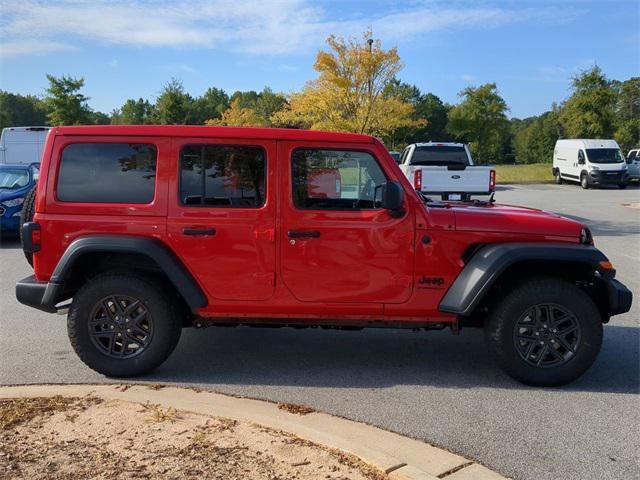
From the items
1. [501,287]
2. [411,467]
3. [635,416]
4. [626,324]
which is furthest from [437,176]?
[411,467]

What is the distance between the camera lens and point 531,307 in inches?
176

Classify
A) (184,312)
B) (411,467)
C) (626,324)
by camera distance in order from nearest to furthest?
(411,467) < (184,312) < (626,324)

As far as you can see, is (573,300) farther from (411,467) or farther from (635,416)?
(411,467)

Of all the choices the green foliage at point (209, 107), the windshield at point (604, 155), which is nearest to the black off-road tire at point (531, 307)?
the windshield at point (604, 155)

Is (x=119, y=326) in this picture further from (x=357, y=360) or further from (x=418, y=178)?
(x=418, y=178)

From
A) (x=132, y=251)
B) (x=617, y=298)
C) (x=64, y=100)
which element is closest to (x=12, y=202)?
(x=132, y=251)

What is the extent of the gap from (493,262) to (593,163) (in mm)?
27780

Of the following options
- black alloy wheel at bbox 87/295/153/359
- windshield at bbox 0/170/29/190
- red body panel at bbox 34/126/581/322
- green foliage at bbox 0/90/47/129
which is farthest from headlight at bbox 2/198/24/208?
green foliage at bbox 0/90/47/129

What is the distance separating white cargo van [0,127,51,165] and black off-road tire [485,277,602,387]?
64.2 feet

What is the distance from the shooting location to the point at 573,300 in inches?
175

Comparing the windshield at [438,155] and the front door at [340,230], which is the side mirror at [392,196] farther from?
the windshield at [438,155]

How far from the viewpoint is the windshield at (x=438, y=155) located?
14.3 meters

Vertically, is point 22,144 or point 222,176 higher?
point 22,144

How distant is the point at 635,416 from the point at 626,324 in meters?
2.43
